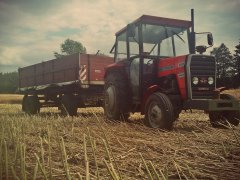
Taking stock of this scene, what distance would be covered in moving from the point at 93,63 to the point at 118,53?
253cm

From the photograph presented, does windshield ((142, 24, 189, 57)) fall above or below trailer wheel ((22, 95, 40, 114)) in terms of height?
above

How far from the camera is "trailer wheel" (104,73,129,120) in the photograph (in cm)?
683

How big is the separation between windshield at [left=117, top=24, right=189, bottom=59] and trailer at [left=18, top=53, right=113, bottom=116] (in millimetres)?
3021

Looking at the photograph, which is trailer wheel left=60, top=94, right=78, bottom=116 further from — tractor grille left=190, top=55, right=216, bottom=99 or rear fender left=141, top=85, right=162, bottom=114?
tractor grille left=190, top=55, right=216, bottom=99

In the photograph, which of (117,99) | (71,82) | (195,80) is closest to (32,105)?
(71,82)

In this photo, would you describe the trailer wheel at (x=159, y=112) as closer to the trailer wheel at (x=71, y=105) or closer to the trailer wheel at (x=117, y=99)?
the trailer wheel at (x=117, y=99)

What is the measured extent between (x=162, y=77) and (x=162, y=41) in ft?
3.16

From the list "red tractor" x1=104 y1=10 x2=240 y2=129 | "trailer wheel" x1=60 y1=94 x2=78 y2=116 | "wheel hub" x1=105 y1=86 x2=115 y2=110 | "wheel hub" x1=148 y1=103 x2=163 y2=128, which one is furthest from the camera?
"trailer wheel" x1=60 y1=94 x2=78 y2=116

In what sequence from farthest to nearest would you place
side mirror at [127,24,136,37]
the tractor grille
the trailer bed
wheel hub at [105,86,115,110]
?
the trailer bed, wheel hub at [105,86,115,110], side mirror at [127,24,136,37], the tractor grille

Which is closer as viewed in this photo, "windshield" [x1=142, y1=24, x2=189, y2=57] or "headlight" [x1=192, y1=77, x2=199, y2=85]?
"headlight" [x1=192, y1=77, x2=199, y2=85]

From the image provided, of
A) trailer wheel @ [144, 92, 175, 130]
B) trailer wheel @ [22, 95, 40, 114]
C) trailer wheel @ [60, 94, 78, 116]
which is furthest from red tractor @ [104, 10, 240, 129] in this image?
trailer wheel @ [22, 95, 40, 114]

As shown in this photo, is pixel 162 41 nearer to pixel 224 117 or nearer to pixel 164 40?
pixel 164 40

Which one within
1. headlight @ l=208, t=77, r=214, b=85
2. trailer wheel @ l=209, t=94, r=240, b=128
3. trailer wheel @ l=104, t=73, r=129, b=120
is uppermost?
headlight @ l=208, t=77, r=214, b=85

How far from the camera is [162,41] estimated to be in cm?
668
